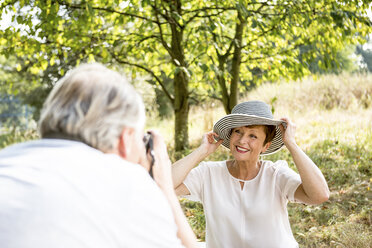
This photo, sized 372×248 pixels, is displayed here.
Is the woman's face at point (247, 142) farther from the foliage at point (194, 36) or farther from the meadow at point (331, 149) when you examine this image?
the foliage at point (194, 36)

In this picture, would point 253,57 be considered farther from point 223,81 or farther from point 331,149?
point 331,149

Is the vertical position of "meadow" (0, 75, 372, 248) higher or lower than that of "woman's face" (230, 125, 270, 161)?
lower

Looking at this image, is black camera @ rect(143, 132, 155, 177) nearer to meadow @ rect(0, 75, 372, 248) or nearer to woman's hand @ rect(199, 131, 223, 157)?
woman's hand @ rect(199, 131, 223, 157)

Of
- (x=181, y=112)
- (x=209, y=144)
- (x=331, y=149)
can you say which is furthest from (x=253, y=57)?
(x=209, y=144)

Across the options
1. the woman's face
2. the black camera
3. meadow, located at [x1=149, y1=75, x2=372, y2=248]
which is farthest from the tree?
the black camera

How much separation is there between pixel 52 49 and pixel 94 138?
6508mm

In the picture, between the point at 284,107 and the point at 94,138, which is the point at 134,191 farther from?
the point at 284,107

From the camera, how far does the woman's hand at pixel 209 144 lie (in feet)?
8.39

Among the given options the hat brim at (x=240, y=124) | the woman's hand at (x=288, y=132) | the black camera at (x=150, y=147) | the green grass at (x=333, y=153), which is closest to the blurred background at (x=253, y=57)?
the green grass at (x=333, y=153)

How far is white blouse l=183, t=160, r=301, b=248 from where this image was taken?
235 centimetres

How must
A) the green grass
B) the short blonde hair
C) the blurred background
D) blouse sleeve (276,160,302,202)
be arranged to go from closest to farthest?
the short blonde hair, blouse sleeve (276,160,302,202), the green grass, the blurred background

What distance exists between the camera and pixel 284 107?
Answer: 1087cm

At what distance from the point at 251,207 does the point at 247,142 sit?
1.35ft

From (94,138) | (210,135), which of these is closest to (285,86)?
(210,135)
